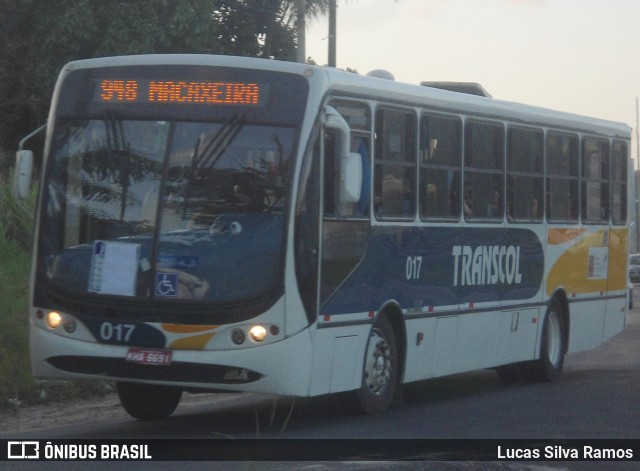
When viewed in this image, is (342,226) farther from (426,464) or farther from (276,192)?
(426,464)

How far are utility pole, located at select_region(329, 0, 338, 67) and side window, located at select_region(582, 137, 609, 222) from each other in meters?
9.47

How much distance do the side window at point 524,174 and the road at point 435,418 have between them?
2021 millimetres

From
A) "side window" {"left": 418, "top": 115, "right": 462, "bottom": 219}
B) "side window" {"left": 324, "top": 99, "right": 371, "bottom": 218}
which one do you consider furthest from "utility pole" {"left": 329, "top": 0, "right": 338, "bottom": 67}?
"side window" {"left": 324, "top": 99, "right": 371, "bottom": 218}

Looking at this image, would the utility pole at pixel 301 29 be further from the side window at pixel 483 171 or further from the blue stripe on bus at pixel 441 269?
the side window at pixel 483 171

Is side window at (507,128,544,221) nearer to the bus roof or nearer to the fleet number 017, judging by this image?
the bus roof

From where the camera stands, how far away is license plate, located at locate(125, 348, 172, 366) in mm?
11562

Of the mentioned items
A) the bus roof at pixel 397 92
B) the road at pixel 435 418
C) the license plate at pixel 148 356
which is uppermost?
the bus roof at pixel 397 92

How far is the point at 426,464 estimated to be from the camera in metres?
9.95

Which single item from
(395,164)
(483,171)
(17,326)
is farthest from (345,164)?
(17,326)

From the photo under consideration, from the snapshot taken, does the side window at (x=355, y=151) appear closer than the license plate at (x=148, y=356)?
No

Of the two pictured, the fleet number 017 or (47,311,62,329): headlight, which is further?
(47,311,62,329): headlight

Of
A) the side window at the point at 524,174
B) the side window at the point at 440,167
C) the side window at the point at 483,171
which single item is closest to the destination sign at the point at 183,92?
the side window at the point at 440,167

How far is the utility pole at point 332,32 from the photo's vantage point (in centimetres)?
2803

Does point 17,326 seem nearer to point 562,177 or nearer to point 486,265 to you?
point 486,265
